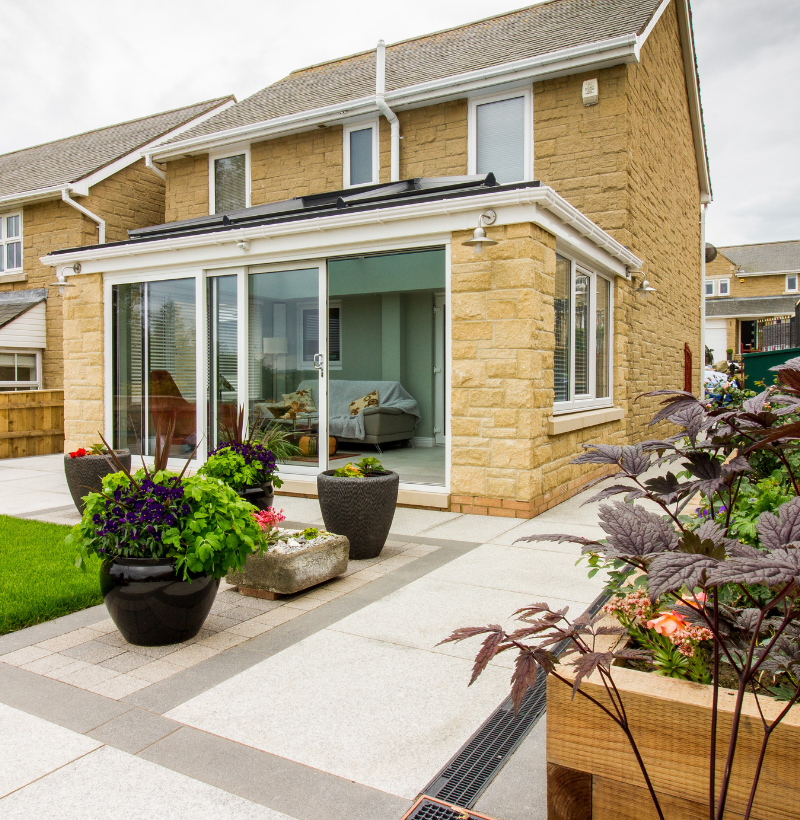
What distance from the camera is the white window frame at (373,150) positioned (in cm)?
1113

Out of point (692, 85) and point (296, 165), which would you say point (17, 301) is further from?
point (692, 85)

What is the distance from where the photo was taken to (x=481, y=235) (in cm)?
593

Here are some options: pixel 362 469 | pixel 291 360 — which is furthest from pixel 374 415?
pixel 362 469

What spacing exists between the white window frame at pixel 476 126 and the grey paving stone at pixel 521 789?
8567 millimetres

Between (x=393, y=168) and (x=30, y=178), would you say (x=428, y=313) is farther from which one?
(x=30, y=178)

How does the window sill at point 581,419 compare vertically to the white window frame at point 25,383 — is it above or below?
below

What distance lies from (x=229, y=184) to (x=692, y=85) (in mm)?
9065

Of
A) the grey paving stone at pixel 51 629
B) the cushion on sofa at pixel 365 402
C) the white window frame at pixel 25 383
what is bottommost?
the grey paving stone at pixel 51 629

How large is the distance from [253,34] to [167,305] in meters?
11.1

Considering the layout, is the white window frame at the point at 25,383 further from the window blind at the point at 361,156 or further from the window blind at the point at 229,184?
the window blind at the point at 361,156

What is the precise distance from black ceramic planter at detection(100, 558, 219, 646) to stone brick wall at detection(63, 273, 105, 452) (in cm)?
573

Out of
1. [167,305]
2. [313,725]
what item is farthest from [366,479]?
[167,305]

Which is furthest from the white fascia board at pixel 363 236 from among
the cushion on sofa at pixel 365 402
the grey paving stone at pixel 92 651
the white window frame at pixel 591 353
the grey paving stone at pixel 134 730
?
the grey paving stone at pixel 134 730

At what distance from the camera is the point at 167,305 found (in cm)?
817
